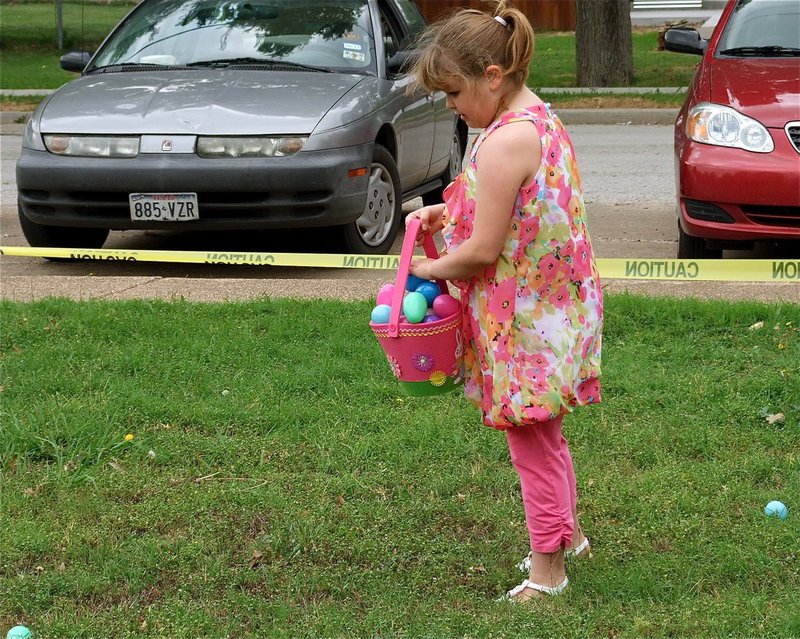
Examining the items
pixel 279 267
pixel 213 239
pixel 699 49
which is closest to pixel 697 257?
pixel 699 49

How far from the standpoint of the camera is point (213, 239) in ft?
26.4

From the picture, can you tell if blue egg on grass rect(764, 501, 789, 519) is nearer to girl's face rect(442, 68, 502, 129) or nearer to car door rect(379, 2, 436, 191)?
girl's face rect(442, 68, 502, 129)

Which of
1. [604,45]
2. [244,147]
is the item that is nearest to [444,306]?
[244,147]

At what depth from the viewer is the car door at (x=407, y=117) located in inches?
299

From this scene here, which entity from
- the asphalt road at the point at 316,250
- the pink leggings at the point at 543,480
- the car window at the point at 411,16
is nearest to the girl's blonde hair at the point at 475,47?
the pink leggings at the point at 543,480

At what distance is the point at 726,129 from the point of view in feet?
20.7

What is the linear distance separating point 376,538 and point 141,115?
158 inches

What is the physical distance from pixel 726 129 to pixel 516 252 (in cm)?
383

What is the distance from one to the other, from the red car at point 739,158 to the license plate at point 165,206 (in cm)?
278

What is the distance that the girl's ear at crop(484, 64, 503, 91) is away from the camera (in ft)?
9.31

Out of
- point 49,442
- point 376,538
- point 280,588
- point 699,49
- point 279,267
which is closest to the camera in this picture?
point 280,588

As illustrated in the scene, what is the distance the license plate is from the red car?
9.12 feet

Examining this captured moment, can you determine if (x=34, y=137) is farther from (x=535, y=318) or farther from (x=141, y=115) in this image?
(x=535, y=318)

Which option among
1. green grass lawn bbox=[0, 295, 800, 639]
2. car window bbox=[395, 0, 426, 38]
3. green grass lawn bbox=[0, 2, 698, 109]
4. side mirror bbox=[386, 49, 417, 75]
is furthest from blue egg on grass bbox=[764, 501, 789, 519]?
green grass lawn bbox=[0, 2, 698, 109]
